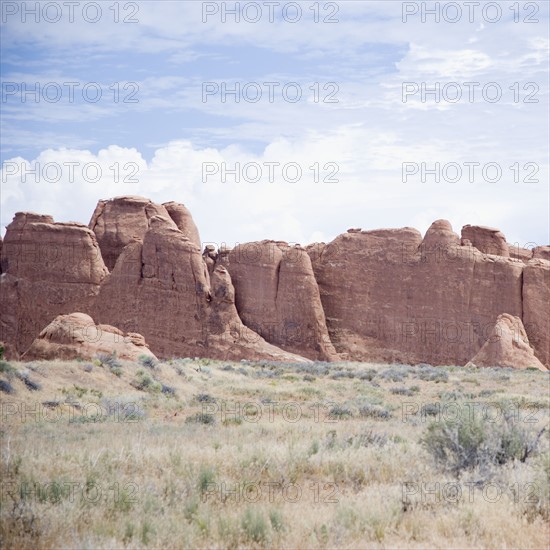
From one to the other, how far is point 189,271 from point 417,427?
32.1m

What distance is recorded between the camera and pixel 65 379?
1941 centimetres

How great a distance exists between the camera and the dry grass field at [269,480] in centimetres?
668

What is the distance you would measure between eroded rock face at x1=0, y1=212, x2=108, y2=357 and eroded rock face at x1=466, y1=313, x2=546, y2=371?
77.2 ft

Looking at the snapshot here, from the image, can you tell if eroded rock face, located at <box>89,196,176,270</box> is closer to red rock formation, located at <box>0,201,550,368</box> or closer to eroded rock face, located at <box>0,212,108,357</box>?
red rock formation, located at <box>0,201,550,368</box>

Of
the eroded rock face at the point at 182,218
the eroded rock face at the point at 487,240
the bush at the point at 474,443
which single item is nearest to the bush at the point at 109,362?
the bush at the point at 474,443

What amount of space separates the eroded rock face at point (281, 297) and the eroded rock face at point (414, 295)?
6.59ft

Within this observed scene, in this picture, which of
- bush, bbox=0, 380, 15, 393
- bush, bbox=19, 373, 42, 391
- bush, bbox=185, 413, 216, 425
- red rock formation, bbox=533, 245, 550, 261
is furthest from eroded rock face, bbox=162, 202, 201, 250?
bush, bbox=185, 413, 216, 425

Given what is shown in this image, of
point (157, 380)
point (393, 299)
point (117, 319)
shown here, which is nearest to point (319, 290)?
point (393, 299)

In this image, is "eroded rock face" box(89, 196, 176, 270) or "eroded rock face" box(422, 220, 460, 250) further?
"eroded rock face" box(89, 196, 176, 270)

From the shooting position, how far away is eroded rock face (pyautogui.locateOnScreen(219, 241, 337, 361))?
4516 cm

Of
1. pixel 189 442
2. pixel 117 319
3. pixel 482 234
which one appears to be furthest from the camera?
pixel 482 234

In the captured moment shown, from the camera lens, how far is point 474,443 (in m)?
9.27

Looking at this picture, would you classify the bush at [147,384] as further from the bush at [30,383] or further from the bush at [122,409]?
the bush at [30,383]

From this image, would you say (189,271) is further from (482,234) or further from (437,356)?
(482,234)
